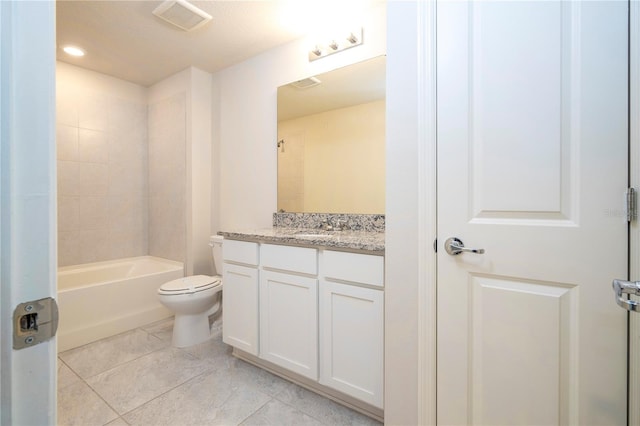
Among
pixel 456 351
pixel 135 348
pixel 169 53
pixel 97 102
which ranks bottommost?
pixel 135 348

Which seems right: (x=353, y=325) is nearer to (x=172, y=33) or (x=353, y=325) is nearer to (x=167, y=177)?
(x=172, y=33)

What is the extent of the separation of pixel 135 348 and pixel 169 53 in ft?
8.00

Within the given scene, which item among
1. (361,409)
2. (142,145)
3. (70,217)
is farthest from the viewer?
(142,145)

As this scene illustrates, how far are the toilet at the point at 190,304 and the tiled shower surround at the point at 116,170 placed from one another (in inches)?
33.3

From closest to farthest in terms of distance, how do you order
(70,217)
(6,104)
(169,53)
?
(6,104) < (169,53) < (70,217)

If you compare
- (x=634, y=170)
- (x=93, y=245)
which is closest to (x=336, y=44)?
(x=634, y=170)

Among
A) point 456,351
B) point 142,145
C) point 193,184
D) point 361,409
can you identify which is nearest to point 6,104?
point 456,351

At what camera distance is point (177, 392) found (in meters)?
1.74

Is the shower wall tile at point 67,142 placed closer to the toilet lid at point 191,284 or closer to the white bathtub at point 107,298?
the white bathtub at point 107,298

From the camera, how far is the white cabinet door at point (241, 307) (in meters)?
1.88

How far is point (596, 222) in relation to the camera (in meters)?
0.95

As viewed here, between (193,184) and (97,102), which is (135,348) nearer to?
(193,184)

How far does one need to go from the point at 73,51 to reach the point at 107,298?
6.92 ft

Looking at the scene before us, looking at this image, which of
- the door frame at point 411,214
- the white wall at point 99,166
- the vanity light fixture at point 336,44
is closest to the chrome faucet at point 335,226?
the door frame at point 411,214
